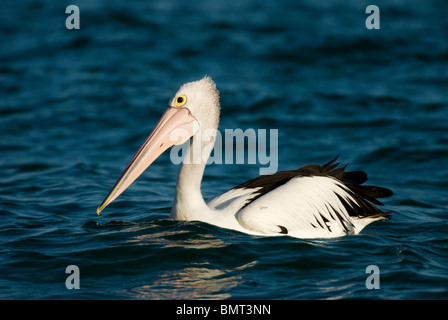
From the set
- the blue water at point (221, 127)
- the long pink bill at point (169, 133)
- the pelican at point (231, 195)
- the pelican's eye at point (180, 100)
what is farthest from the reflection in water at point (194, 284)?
the pelican's eye at point (180, 100)

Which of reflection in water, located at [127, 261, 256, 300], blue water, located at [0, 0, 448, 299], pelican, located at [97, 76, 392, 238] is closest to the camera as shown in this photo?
reflection in water, located at [127, 261, 256, 300]

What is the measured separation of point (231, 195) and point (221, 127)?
175 inches

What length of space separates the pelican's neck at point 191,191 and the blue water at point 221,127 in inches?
4.6

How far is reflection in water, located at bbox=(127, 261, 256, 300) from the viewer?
175 inches

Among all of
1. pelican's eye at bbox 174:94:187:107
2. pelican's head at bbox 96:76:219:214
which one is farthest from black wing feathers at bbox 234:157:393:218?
pelican's eye at bbox 174:94:187:107

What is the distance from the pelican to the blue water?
5.7 inches

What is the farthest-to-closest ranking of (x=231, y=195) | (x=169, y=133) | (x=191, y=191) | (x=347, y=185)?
(x=347, y=185), (x=231, y=195), (x=169, y=133), (x=191, y=191)

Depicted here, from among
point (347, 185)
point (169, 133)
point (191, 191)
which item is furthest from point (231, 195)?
point (347, 185)

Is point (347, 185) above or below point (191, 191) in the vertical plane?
above

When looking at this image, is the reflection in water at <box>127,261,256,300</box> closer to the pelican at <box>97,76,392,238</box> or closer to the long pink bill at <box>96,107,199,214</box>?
the pelican at <box>97,76,392,238</box>

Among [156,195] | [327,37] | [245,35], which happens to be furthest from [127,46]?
[156,195]

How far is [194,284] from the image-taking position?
181 inches

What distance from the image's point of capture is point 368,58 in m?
13.1

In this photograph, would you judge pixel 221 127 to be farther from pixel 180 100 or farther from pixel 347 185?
pixel 180 100
